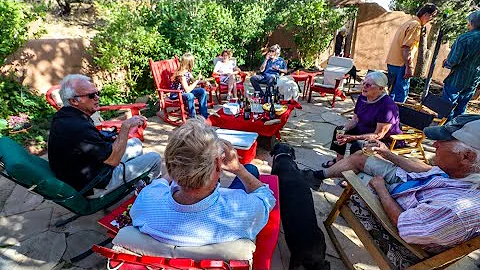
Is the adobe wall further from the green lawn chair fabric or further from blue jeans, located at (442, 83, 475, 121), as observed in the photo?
the green lawn chair fabric

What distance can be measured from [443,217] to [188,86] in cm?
416

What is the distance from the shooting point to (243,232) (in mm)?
1417

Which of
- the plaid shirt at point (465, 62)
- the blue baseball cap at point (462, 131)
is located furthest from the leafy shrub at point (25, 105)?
the plaid shirt at point (465, 62)

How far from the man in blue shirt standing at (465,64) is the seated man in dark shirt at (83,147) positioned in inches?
174

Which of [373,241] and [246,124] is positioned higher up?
[246,124]

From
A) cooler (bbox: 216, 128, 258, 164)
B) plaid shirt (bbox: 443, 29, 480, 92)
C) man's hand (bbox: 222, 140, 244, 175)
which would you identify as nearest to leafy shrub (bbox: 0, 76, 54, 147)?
cooler (bbox: 216, 128, 258, 164)

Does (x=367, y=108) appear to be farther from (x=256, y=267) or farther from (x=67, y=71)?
(x=67, y=71)

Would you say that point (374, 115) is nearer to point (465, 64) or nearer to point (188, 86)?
point (465, 64)

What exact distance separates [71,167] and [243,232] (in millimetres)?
1600

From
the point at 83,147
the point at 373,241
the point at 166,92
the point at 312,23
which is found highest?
the point at 312,23

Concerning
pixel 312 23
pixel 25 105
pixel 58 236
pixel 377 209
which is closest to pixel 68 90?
pixel 58 236

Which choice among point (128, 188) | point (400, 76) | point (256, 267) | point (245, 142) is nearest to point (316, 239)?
point (256, 267)

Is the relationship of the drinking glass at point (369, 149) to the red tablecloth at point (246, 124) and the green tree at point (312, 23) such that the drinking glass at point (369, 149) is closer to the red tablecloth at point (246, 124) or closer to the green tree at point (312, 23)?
the red tablecloth at point (246, 124)

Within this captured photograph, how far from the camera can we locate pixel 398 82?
4.95 m
